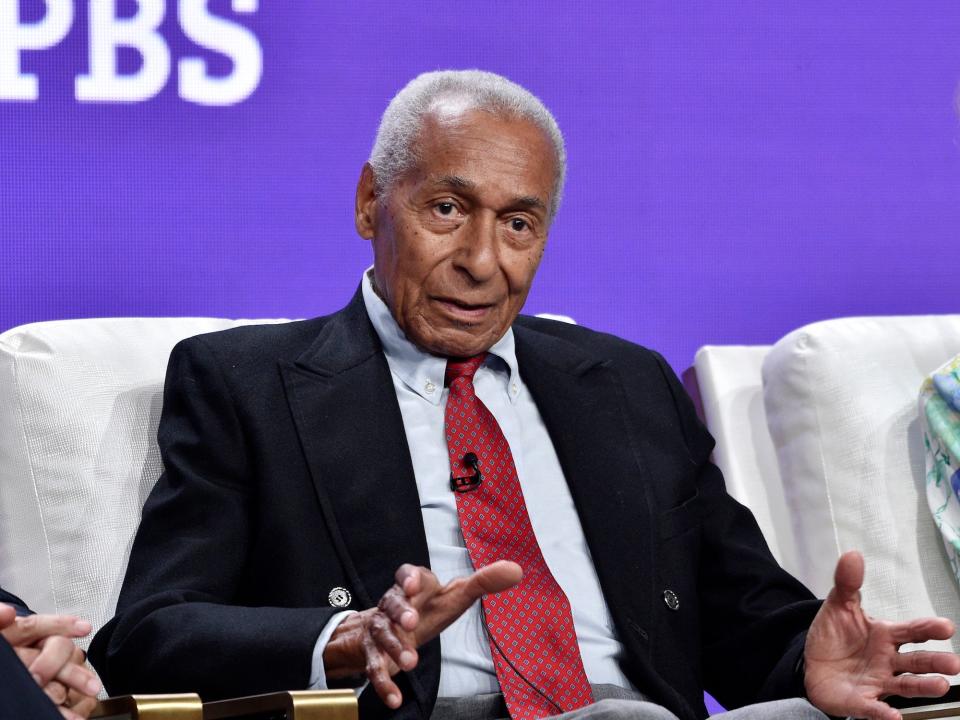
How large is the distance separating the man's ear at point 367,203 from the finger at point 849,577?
946 mm

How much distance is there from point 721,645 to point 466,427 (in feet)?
1.74

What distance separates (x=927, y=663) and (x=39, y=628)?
1.10 m

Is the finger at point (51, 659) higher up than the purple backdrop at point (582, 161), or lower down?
lower down

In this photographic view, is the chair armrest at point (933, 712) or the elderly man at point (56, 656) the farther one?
the chair armrest at point (933, 712)

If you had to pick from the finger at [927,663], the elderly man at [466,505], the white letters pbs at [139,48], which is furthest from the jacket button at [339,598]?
the white letters pbs at [139,48]

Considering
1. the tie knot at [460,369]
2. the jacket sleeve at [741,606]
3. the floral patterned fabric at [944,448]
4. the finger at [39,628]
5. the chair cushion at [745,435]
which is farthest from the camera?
the chair cushion at [745,435]

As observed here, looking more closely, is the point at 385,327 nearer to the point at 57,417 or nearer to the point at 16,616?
the point at 57,417

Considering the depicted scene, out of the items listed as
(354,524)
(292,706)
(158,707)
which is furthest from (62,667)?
(354,524)

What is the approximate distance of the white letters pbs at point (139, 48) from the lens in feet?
8.88

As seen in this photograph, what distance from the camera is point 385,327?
2.24 meters

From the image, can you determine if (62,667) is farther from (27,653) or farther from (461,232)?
(461,232)

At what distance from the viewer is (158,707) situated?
5.02 feet

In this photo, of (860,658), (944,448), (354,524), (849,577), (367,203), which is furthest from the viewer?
(944,448)

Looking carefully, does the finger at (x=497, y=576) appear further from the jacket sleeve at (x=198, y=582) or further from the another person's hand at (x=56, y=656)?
the another person's hand at (x=56, y=656)
